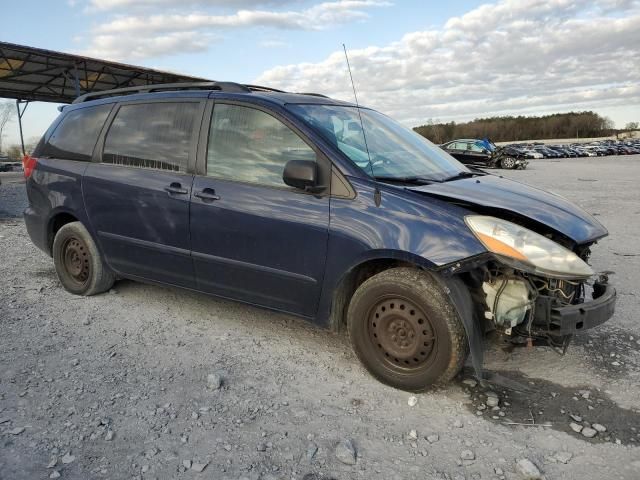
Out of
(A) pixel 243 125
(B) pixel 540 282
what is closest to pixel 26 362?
(A) pixel 243 125

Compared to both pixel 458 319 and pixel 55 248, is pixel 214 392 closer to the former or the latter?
pixel 458 319

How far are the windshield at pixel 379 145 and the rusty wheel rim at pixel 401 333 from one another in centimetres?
83

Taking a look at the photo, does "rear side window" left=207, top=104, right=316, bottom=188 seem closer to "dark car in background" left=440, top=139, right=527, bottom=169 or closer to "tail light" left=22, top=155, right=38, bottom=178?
"tail light" left=22, top=155, right=38, bottom=178

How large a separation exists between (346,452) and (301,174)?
1.57 metres

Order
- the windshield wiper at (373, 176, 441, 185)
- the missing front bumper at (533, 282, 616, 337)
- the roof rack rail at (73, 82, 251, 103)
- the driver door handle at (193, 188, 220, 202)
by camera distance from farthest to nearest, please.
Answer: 1. the roof rack rail at (73, 82, 251, 103)
2. the driver door handle at (193, 188, 220, 202)
3. the windshield wiper at (373, 176, 441, 185)
4. the missing front bumper at (533, 282, 616, 337)

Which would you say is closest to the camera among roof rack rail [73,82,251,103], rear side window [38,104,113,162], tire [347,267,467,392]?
tire [347,267,467,392]

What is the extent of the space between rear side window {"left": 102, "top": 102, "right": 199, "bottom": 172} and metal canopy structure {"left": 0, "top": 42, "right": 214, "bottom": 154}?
1108 cm

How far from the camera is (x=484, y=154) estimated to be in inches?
1083

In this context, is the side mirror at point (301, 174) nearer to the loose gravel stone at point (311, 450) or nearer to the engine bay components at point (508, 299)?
the engine bay components at point (508, 299)

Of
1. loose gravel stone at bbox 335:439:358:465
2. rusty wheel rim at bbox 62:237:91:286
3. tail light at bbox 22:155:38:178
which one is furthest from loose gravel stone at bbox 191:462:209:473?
tail light at bbox 22:155:38:178

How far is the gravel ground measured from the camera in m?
2.46

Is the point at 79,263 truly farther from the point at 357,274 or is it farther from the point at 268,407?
the point at 357,274

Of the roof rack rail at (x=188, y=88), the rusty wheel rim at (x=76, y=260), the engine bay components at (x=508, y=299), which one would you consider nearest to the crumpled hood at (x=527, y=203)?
the engine bay components at (x=508, y=299)

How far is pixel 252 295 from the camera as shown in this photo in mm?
3648
